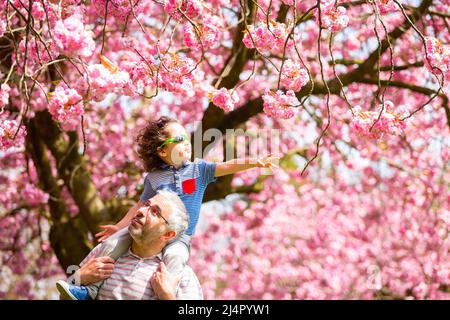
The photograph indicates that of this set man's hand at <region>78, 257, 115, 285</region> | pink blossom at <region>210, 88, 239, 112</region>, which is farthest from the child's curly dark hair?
man's hand at <region>78, 257, 115, 285</region>

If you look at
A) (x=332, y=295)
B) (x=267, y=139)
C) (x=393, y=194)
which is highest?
(x=267, y=139)

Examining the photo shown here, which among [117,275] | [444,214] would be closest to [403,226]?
[444,214]

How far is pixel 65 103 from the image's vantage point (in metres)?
3.31

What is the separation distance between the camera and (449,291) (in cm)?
812

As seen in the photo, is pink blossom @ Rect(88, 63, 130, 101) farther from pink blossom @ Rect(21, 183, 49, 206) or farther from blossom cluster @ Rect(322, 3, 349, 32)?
pink blossom @ Rect(21, 183, 49, 206)

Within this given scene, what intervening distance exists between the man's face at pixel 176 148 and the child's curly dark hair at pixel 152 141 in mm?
33

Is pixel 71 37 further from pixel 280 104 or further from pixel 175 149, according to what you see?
pixel 280 104

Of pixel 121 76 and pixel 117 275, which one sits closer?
pixel 117 275

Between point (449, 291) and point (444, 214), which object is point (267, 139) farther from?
point (449, 291)

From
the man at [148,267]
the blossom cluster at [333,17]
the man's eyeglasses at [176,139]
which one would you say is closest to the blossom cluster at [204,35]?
the blossom cluster at [333,17]

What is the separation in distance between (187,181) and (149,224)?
68 centimetres

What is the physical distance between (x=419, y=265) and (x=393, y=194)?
947mm

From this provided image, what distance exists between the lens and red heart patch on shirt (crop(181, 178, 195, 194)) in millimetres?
3238

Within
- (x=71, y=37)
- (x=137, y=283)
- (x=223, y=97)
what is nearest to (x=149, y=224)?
(x=137, y=283)
